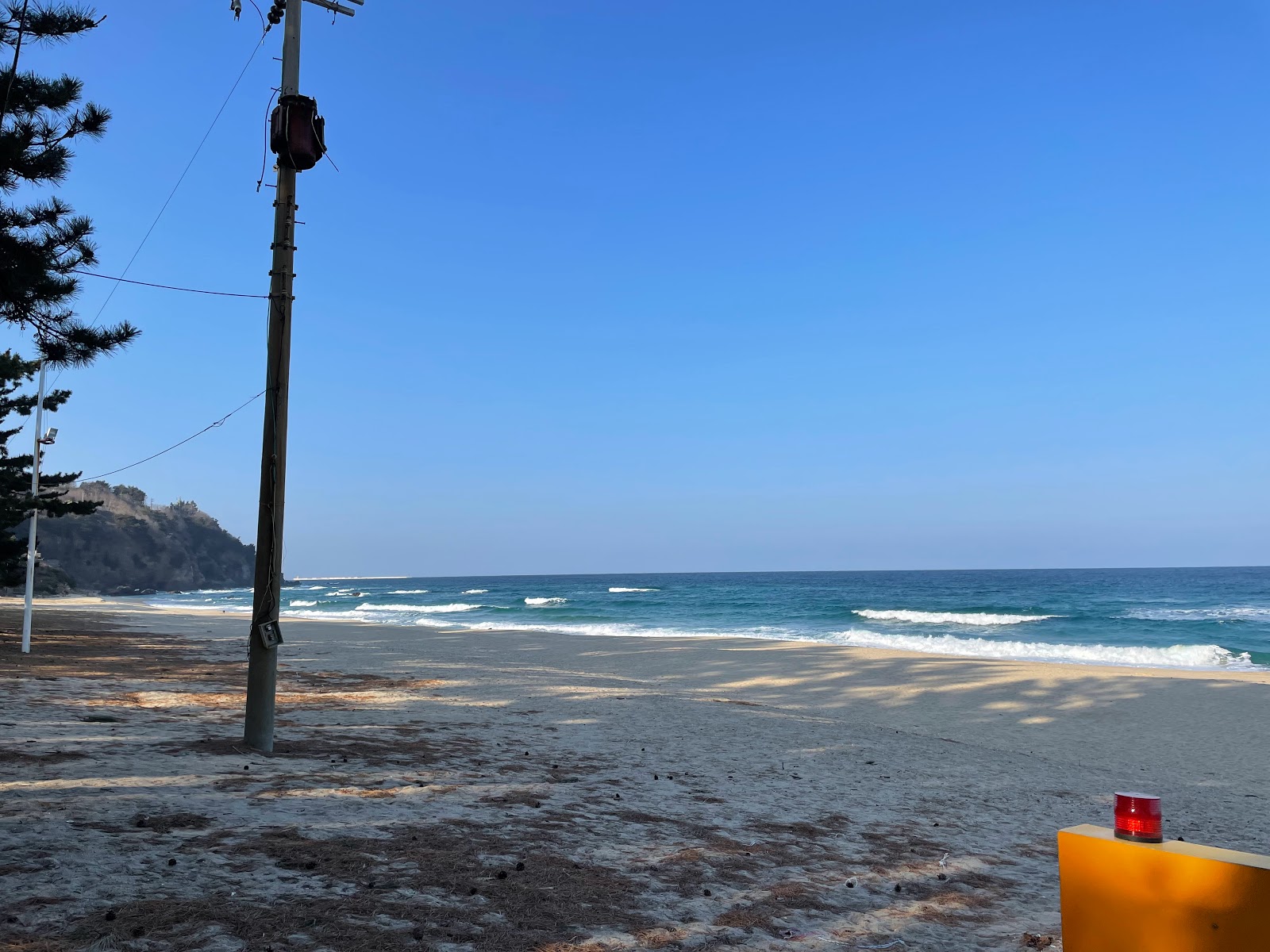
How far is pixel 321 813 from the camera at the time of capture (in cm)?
494

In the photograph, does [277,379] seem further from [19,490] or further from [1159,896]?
[19,490]

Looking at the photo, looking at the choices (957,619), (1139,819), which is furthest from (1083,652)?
(1139,819)

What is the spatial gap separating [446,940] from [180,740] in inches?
187

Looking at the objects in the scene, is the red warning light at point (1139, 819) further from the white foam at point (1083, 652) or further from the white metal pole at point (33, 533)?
the white foam at point (1083, 652)

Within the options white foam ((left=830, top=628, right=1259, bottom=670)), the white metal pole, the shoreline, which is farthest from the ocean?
the white metal pole

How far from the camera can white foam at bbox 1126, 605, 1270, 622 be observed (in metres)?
39.9

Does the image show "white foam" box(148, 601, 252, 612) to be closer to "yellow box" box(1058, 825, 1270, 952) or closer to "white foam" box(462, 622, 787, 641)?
"white foam" box(462, 622, 787, 641)

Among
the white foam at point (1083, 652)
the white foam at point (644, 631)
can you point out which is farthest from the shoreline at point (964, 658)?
the white foam at point (1083, 652)

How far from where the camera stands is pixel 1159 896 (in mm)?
2410

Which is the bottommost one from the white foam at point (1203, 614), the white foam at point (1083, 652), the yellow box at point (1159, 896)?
the white foam at point (1203, 614)

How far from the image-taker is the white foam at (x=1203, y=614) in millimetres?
39938

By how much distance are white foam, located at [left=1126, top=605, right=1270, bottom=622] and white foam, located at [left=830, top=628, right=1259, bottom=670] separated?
13.1 m

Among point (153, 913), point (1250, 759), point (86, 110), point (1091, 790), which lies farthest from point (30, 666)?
point (1250, 759)

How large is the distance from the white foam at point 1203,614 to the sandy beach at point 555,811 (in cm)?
3209
